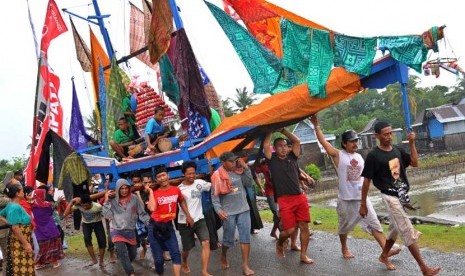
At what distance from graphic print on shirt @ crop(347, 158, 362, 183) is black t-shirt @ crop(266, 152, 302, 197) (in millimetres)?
722

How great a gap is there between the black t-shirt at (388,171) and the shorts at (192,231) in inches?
95.7

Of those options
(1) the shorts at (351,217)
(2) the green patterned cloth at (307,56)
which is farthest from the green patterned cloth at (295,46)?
(1) the shorts at (351,217)

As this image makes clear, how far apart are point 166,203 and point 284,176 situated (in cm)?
170

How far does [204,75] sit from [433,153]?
42.8m

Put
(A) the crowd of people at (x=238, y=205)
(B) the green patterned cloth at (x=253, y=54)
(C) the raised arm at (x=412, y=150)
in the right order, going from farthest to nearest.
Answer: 1. (B) the green patterned cloth at (x=253, y=54)
2. (A) the crowd of people at (x=238, y=205)
3. (C) the raised arm at (x=412, y=150)

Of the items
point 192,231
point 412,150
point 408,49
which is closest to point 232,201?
point 192,231

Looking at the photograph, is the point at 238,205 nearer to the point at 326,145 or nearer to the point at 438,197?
the point at 326,145

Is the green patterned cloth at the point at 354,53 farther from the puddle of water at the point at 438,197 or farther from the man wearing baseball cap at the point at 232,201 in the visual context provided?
the puddle of water at the point at 438,197

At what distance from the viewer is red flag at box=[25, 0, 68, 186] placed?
9312 mm

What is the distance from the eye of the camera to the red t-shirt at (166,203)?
654 centimetres

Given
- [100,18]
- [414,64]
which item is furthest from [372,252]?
[100,18]

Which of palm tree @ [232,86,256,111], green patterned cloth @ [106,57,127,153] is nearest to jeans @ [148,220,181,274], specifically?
green patterned cloth @ [106,57,127,153]

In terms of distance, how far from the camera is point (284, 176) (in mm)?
6656

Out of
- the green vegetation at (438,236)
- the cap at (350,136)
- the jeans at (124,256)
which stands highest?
the cap at (350,136)
